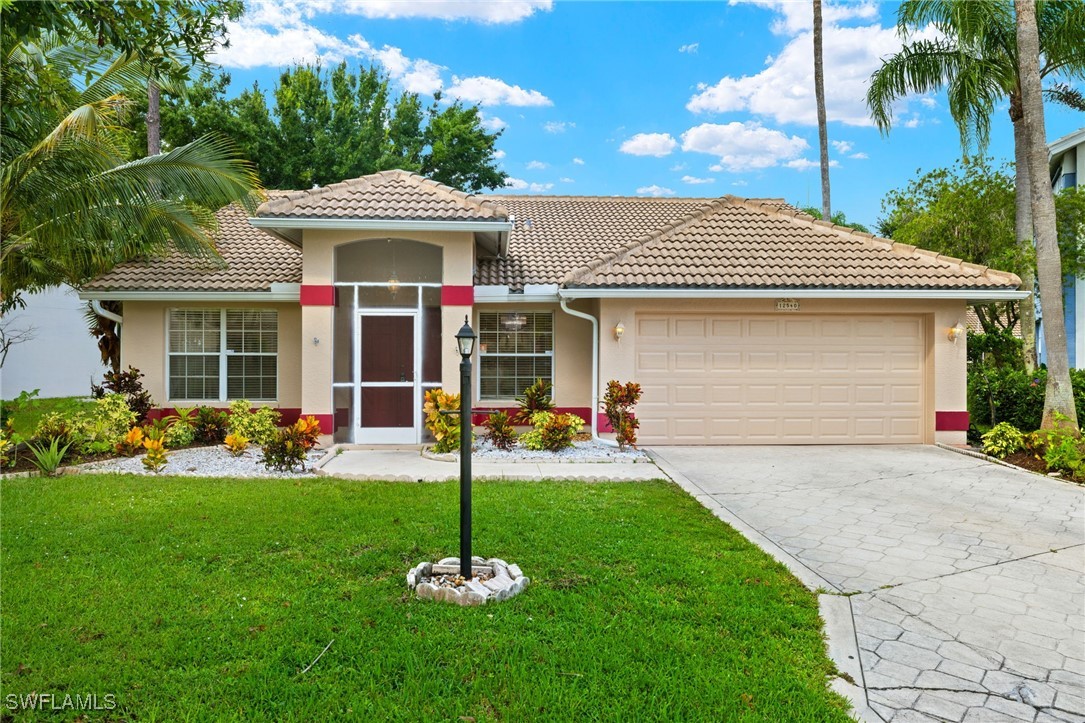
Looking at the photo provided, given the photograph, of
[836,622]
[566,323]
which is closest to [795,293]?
[566,323]

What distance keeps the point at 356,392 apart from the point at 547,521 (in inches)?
243

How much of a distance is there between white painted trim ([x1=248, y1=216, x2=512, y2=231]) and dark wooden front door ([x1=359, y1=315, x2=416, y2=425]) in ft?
5.90

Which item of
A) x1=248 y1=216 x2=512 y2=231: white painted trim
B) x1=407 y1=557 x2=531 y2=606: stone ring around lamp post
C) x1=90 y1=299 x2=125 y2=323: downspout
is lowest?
x1=407 y1=557 x2=531 y2=606: stone ring around lamp post

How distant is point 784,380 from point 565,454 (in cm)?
475

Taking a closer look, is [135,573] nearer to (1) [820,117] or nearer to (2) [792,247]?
(2) [792,247]

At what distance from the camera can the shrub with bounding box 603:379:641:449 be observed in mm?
10344

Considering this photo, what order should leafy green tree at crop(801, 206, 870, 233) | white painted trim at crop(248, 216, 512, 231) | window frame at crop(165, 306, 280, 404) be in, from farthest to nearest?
1. leafy green tree at crop(801, 206, 870, 233)
2. window frame at crop(165, 306, 280, 404)
3. white painted trim at crop(248, 216, 512, 231)

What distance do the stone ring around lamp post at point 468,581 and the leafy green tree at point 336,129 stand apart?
24.5 m

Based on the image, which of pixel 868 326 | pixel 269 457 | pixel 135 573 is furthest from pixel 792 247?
pixel 135 573

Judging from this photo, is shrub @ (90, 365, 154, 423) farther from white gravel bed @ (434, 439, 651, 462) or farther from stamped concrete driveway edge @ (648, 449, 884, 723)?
stamped concrete driveway edge @ (648, 449, 884, 723)

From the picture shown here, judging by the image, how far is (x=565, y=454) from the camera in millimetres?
10242

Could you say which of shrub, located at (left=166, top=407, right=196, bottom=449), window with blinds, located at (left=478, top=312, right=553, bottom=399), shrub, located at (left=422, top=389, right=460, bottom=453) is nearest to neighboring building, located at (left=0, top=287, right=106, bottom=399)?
shrub, located at (left=166, top=407, right=196, bottom=449)

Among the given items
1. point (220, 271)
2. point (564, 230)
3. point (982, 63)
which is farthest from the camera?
point (564, 230)

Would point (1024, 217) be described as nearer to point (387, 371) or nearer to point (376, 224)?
point (376, 224)
